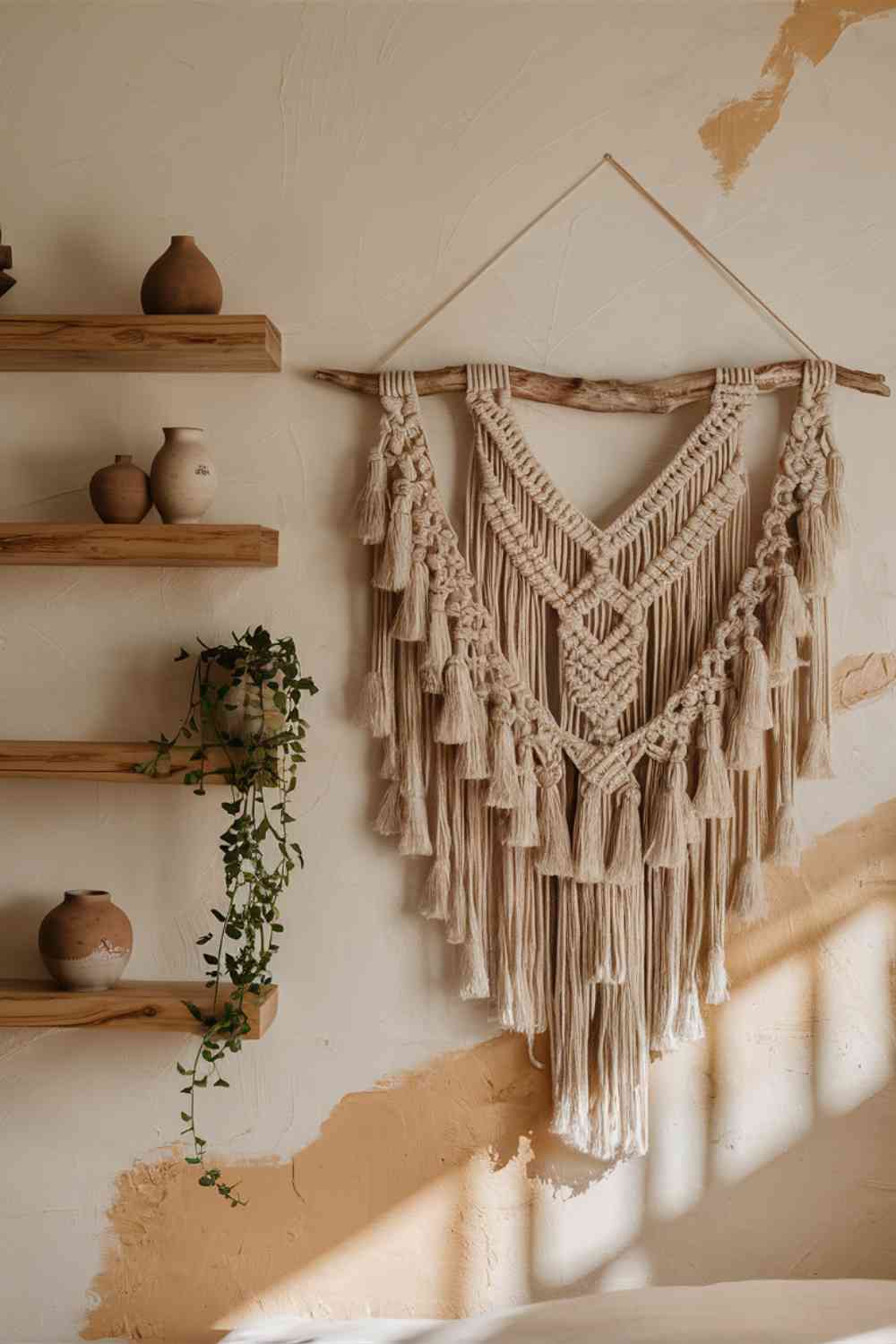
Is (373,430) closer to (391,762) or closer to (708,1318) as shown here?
(391,762)

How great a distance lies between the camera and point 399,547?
1760 mm

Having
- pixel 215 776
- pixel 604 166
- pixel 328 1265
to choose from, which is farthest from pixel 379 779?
pixel 604 166

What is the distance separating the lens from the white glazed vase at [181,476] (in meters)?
1.73

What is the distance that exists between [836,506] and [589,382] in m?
0.41

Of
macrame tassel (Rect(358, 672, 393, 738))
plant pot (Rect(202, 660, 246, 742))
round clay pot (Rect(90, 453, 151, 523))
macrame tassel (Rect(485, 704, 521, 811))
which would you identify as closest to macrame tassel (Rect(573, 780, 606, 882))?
macrame tassel (Rect(485, 704, 521, 811))

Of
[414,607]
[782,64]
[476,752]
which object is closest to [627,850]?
[476,752]

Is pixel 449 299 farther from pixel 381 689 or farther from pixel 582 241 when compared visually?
pixel 381 689

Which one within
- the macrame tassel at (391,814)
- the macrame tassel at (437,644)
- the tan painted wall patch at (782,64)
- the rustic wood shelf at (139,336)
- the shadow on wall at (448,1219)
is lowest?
the shadow on wall at (448,1219)

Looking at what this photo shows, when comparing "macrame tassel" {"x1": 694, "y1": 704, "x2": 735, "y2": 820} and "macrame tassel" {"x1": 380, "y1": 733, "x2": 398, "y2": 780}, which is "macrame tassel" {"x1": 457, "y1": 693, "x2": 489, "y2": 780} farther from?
"macrame tassel" {"x1": 694, "y1": 704, "x2": 735, "y2": 820}

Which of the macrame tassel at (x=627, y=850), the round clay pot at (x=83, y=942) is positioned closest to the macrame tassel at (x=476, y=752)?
the macrame tassel at (x=627, y=850)

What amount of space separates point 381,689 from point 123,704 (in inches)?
15.9

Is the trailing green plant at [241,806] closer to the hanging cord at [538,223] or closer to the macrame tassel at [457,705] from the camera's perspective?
the macrame tassel at [457,705]

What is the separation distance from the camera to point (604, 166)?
1854 mm

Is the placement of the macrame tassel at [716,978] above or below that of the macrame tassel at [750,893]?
below
